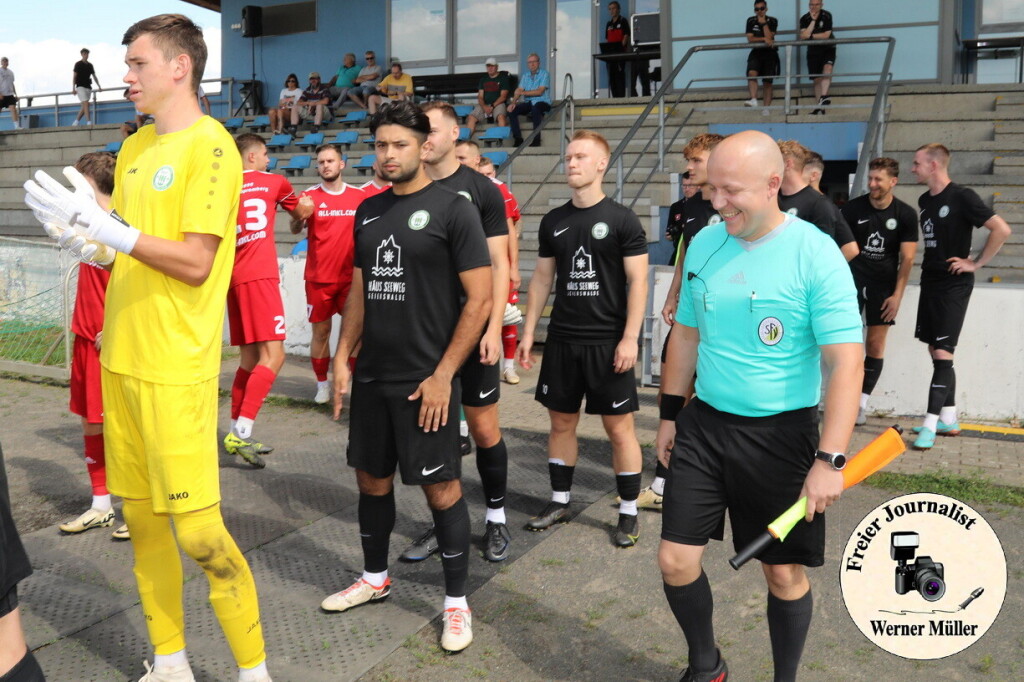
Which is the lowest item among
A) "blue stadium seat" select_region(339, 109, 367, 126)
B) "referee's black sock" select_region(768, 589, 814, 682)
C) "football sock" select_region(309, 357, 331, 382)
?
"referee's black sock" select_region(768, 589, 814, 682)

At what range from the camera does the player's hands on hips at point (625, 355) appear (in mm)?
5031

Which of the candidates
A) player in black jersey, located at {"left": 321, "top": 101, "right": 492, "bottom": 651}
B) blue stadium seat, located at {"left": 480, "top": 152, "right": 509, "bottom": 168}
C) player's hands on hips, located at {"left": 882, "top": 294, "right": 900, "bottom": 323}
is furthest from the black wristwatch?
blue stadium seat, located at {"left": 480, "top": 152, "right": 509, "bottom": 168}

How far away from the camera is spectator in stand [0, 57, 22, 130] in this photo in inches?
951

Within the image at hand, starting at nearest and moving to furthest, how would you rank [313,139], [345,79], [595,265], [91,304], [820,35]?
[595,265]
[91,304]
[820,35]
[313,139]
[345,79]

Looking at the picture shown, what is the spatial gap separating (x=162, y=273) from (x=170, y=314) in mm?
138

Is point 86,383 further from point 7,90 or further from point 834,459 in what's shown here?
point 7,90

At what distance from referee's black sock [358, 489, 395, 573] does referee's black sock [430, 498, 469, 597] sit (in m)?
0.26

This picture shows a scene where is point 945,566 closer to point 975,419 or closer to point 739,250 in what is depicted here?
point 739,250

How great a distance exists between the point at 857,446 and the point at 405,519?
3470mm

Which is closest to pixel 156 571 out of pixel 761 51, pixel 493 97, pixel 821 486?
pixel 821 486

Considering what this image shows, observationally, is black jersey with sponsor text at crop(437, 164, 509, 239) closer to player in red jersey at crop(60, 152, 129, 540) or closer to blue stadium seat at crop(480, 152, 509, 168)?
player in red jersey at crop(60, 152, 129, 540)

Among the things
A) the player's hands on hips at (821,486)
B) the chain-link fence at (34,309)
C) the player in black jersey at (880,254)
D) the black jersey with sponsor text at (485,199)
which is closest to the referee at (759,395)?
the player's hands on hips at (821,486)

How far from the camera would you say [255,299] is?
650 centimetres

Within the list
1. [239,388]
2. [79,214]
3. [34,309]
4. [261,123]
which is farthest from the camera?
[261,123]
